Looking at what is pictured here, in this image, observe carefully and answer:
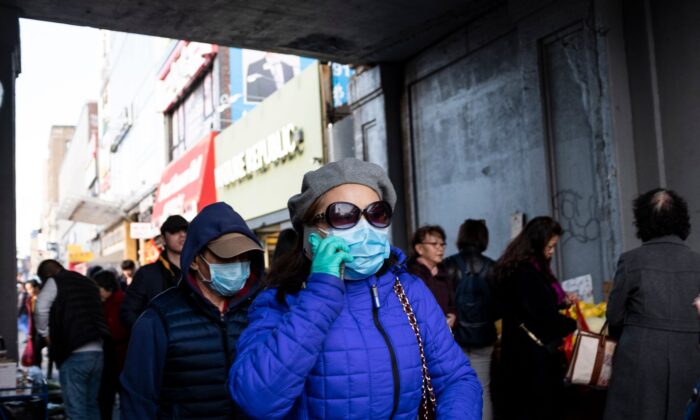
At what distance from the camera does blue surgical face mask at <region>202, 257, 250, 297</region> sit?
329 cm

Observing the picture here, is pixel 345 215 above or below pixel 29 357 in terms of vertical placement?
above

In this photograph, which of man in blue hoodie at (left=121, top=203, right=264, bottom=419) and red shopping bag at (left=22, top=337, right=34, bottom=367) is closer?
man in blue hoodie at (left=121, top=203, right=264, bottom=419)

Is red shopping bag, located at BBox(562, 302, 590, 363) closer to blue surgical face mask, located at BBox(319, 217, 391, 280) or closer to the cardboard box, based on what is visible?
blue surgical face mask, located at BBox(319, 217, 391, 280)

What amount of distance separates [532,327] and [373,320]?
3352mm

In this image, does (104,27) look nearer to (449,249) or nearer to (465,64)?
(465,64)

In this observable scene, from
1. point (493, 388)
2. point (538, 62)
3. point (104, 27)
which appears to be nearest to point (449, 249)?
point (538, 62)

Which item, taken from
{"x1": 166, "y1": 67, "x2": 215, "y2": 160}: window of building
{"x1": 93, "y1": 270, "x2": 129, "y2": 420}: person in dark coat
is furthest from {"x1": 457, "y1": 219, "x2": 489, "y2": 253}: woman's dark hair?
{"x1": 166, "y1": 67, "x2": 215, "y2": 160}: window of building

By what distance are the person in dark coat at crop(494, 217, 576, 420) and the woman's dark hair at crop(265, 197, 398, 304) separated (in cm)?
308

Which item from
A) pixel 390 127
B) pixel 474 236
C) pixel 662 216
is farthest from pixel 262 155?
pixel 662 216

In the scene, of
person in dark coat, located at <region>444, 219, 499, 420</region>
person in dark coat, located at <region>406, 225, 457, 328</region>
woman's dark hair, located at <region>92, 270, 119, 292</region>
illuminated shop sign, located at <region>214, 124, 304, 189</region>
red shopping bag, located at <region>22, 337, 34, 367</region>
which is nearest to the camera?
person in dark coat, located at <region>444, 219, 499, 420</region>

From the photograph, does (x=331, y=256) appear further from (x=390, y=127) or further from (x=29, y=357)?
(x=29, y=357)

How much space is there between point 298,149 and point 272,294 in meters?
15.0

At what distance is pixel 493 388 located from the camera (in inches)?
247

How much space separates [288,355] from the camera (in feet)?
6.33
